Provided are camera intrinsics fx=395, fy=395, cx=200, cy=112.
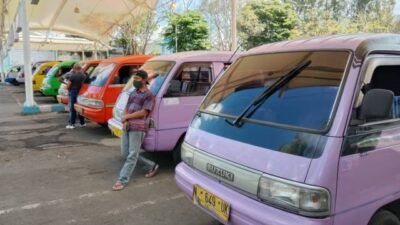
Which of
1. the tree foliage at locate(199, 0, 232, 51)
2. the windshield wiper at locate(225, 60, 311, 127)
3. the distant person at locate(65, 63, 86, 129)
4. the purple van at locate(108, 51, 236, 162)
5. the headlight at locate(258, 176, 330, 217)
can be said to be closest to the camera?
the headlight at locate(258, 176, 330, 217)

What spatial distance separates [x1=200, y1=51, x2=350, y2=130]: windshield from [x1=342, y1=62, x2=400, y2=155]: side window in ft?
0.63

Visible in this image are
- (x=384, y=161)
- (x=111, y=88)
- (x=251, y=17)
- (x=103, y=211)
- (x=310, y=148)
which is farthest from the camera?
(x=251, y=17)

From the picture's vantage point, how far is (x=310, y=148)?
2.76 m

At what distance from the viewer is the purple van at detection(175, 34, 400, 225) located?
8.90 ft

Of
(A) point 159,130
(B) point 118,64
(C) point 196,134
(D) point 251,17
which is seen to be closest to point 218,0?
(D) point 251,17

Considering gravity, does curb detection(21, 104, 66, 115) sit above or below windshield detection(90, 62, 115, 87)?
below

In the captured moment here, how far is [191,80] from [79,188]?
248 cm

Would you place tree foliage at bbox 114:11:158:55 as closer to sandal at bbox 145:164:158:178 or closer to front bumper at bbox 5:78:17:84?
front bumper at bbox 5:78:17:84

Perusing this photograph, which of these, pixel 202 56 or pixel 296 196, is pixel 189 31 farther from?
pixel 296 196

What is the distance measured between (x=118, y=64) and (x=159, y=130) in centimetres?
372

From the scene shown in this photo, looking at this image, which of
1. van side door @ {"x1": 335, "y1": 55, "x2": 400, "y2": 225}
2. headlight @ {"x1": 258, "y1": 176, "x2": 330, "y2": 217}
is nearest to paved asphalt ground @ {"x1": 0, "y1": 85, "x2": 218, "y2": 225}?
headlight @ {"x1": 258, "y1": 176, "x2": 330, "y2": 217}

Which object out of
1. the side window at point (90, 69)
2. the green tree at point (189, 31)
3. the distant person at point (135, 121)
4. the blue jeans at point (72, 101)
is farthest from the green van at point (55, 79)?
the distant person at point (135, 121)

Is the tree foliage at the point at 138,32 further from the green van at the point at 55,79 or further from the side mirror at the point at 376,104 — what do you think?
the side mirror at the point at 376,104

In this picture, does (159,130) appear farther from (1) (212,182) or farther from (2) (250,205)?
(2) (250,205)
